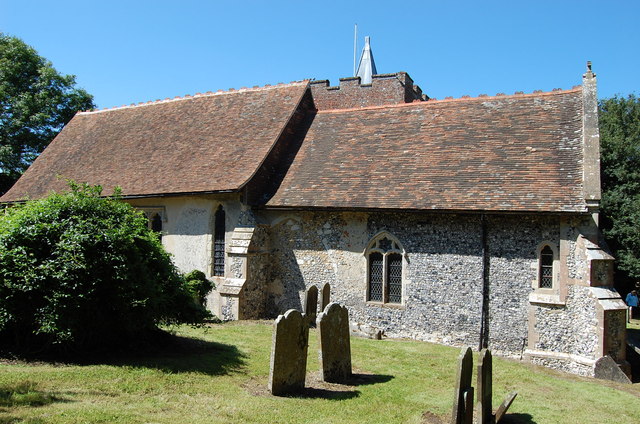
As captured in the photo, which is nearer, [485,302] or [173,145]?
[485,302]

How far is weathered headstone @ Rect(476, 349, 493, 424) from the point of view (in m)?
7.49

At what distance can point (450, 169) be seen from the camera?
49.0ft

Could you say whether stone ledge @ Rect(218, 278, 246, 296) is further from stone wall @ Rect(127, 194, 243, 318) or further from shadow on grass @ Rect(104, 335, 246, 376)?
shadow on grass @ Rect(104, 335, 246, 376)

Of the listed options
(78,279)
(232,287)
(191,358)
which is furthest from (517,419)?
(232,287)

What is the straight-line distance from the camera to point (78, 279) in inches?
351

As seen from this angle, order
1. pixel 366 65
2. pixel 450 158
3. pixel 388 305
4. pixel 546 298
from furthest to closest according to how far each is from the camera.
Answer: pixel 366 65 < pixel 450 158 < pixel 388 305 < pixel 546 298

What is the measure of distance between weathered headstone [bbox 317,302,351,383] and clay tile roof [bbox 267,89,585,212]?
523cm

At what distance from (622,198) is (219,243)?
1748 centimetres

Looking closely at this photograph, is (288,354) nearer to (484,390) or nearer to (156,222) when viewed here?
(484,390)

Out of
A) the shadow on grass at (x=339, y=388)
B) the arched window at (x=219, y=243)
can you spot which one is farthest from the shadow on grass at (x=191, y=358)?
the arched window at (x=219, y=243)

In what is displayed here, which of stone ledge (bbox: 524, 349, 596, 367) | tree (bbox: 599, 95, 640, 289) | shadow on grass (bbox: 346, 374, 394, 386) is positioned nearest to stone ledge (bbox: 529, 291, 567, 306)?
stone ledge (bbox: 524, 349, 596, 367)

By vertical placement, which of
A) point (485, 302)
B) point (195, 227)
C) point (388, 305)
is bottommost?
point (388, 305)

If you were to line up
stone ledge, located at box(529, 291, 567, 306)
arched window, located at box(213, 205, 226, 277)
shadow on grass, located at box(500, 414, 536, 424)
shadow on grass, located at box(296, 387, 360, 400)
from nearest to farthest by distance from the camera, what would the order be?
1. shadow on grass, located at box(500, 414, 536, 424)
2. shadow on grass, located at box(296, 387, 360, 400)
3. stone ledge, located at box(529, 291, 567, 306)
4. arched window, located at box(213, 205, 226, 277)

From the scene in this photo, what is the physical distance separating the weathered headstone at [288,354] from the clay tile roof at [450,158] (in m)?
6.36
